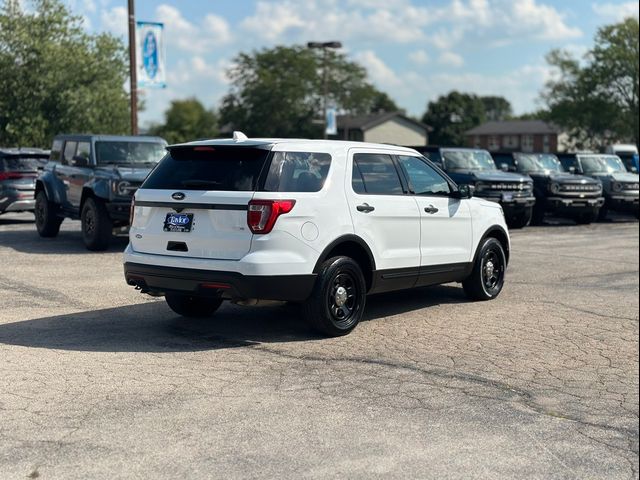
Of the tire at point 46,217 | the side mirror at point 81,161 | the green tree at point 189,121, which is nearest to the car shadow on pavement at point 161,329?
the side mirror at point 81,161

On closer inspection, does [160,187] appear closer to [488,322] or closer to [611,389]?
[488,322]

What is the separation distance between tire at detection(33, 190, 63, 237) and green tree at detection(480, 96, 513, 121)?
132657mm

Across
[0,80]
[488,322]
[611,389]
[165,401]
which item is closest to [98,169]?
[488,322]

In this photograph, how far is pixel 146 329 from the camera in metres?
7.97

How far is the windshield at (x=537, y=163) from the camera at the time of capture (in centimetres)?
2328

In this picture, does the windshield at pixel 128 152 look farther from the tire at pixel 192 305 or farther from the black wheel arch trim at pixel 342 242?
the black wheel arch trim at pixel 342 242

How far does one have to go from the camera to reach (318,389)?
5953 mm

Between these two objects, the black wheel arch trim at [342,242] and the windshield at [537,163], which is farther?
the windshield at [537,163]

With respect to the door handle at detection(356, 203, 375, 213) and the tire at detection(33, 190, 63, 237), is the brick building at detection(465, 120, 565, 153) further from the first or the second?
the door handle at detection(356, 203, 375, 213)

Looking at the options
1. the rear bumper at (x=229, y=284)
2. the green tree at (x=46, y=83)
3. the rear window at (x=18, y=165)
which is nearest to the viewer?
the rear bumper at (x=229, y=284)

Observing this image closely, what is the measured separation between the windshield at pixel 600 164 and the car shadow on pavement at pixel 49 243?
574 inches

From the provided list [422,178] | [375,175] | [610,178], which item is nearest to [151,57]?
[610,178]

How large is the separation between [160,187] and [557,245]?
10.7 meters

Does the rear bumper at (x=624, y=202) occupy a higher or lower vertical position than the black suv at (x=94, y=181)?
lower
